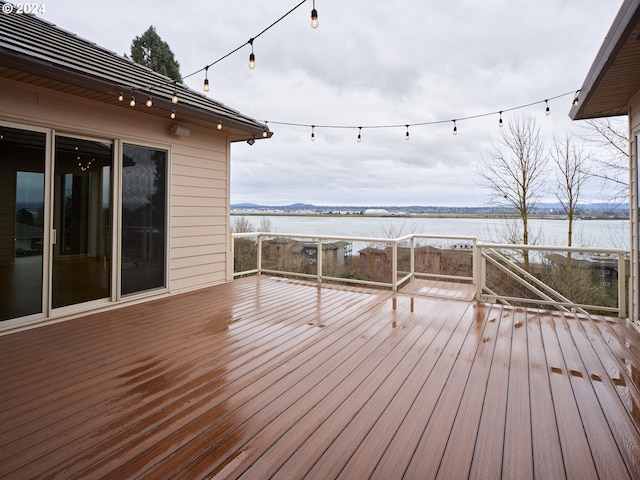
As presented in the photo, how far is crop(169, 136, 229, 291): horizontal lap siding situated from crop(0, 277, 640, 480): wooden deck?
1442mm

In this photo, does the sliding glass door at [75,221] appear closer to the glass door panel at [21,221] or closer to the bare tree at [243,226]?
the glass door panel at [21,221]

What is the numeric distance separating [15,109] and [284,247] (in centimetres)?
432

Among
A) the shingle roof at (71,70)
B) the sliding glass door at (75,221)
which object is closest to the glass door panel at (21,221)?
the sliding glass door at (75,221)

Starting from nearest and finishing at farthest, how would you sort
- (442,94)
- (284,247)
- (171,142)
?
(171,142)
(284,247)
(442,94)

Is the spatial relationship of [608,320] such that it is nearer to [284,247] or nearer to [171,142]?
[284,247]

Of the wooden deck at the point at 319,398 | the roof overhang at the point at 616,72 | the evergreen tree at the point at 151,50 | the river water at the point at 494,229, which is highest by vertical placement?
the evergreen tree at the point at 151,50

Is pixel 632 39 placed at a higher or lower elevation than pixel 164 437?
higher

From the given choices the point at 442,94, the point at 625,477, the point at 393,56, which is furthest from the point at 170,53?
the point at 625,477

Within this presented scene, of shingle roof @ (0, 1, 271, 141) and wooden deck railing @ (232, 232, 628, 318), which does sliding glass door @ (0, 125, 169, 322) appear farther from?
wooden deck railing @ (232, 232, 628, 318)

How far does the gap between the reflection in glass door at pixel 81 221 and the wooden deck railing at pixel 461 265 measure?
7.51ft

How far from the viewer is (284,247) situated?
6703 millimetres

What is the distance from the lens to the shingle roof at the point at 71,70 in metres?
3.02

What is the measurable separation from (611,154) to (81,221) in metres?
10.4

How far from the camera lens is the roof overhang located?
2225 mm
